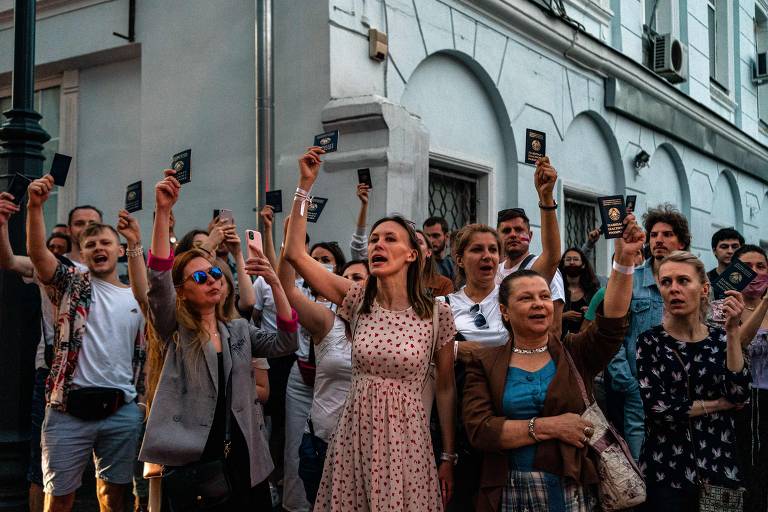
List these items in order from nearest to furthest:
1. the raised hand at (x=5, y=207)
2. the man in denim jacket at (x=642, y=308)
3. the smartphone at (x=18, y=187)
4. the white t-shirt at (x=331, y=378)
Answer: the white t-shirt at (x=331, y=378) < the raised hand at (x=5, y=207) < the smartphone at (x=18, y=187) < the man in denim jacket at (x=642, y=308)

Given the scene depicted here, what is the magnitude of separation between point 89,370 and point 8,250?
0.86 meters

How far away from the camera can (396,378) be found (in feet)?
11.6

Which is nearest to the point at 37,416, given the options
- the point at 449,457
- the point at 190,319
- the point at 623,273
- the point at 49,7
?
the point at 190,319

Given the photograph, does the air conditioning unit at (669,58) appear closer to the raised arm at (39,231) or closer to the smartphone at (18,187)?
the smartphone at (18,187)

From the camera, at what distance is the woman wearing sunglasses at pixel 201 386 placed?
358 cm

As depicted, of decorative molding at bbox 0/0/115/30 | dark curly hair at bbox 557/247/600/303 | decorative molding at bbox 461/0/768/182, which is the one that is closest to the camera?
dark curly hair at bbox 557/247/600/303

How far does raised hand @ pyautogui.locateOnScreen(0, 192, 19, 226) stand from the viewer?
14.6ft

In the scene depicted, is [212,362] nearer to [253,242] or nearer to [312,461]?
[253,242]

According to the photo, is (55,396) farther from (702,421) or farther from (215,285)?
(702,421)

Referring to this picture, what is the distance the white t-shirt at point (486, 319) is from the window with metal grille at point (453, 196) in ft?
14.4

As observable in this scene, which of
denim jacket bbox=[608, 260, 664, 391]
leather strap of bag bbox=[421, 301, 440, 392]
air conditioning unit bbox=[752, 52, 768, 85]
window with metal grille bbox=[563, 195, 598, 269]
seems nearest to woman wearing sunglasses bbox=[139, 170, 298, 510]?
leather strap of bag bbox=[421, 301, 440, 392]

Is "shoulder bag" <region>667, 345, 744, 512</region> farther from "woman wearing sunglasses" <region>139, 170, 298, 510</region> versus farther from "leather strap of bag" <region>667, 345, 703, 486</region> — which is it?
"woman wearing sunglasses" <region>139, 170, 298, 510</region>

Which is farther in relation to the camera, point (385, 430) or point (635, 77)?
point (635, 77)

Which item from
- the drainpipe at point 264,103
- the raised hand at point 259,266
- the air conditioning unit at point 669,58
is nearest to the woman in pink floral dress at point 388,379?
the raised hand at point 259,266
